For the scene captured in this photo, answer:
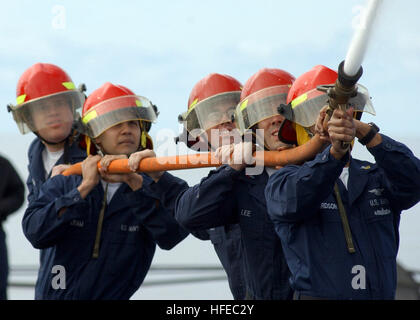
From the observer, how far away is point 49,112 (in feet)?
22.2

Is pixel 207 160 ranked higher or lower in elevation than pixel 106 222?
higher

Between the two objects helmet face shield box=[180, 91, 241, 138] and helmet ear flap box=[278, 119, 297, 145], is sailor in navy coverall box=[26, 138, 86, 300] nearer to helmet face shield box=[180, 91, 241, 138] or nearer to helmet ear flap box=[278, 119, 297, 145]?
helmet face shield box=[180, 91, 241, 138]

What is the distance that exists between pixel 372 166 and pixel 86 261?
2.00 metres

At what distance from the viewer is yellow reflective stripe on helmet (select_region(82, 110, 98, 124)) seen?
19.7ft

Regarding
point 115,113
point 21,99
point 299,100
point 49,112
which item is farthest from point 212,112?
point 21,99

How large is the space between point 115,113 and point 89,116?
8.5 inches

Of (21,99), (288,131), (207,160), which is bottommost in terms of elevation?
(207,160)

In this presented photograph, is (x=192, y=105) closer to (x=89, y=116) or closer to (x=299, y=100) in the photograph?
(x=89, y=116)

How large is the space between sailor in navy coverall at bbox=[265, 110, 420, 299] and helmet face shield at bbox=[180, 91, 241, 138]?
1.46 metres

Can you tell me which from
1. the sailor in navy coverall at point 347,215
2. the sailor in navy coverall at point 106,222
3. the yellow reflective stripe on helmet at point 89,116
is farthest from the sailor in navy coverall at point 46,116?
the sailor in navy coverall at point 347,215

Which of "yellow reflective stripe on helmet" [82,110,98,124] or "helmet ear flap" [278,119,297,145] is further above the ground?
"yellow reflective stripe on helmet" [82,110,98,124]

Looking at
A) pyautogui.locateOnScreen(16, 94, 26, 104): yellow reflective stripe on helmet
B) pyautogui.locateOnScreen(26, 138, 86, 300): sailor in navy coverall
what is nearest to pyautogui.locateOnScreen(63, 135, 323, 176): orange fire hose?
pyautogui.locateOnScreen(26, 138, 86, 300): sailor in navy coverall

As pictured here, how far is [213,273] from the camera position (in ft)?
34.6

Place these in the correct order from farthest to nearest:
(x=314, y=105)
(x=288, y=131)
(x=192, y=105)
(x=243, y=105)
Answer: (x=192, y=105)
(x=243, y=105)
(x=288, y=131)
(x=314, y=105)
